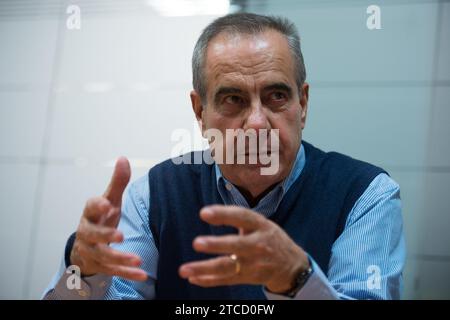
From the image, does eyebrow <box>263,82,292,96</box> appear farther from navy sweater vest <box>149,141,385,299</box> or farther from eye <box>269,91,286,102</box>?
navy sweater vest <box>149,141,385,299</box>

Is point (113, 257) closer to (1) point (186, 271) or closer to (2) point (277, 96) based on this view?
(1) point (186, 271)

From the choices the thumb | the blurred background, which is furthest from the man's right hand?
the blurred background

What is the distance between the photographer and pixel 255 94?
36.4 inches

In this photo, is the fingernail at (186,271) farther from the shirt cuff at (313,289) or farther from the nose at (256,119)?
the nose at (256,119)

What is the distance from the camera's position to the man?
2.66 ft

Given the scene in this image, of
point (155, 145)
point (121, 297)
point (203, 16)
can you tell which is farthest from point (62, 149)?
point (121, 297)

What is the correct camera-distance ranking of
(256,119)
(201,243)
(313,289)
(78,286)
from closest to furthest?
1. (201,243)
2. (313,289)
3. (78,286)
4. (256,119)

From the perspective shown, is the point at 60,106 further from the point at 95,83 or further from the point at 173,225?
the point at 173,225

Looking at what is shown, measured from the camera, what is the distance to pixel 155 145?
1.42 m

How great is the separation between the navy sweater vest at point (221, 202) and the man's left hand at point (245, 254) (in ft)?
0.81

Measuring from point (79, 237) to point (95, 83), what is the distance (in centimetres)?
90

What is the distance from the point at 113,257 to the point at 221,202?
40cm

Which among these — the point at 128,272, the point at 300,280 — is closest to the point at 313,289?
the point at 300,280
